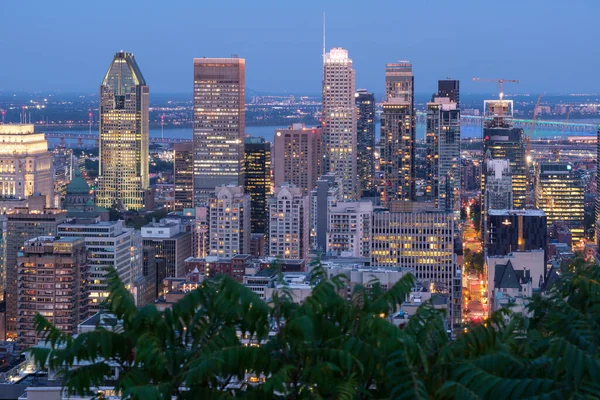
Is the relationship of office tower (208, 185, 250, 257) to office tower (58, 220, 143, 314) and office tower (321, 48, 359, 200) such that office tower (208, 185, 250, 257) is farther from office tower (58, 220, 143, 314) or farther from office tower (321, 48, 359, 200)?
office tower (321, 48, 359, 200)

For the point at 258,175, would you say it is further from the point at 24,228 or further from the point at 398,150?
the point at 24,228

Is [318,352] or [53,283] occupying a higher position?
[318,352]

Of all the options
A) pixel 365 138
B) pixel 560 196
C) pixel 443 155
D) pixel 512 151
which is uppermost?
pixel 365 138

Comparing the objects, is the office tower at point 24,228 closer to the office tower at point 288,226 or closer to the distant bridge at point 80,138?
the office tower at point 288,226

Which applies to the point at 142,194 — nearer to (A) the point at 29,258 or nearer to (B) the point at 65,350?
(A) the point at 29,258

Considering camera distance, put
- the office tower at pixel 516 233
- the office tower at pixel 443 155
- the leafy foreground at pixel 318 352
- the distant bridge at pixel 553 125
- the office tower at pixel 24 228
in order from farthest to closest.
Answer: the distant bridge at pixel 553 125
the office tower at pixel 443 155
the office tower at pixel 516 233
the office tower at pixel 24 228
the leafy foreground at pixel 318 352

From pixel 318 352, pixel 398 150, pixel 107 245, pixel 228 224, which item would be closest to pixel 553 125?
pixel 398 150

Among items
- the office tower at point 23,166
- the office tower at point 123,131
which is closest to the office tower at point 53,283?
the office tower at point 23,166
